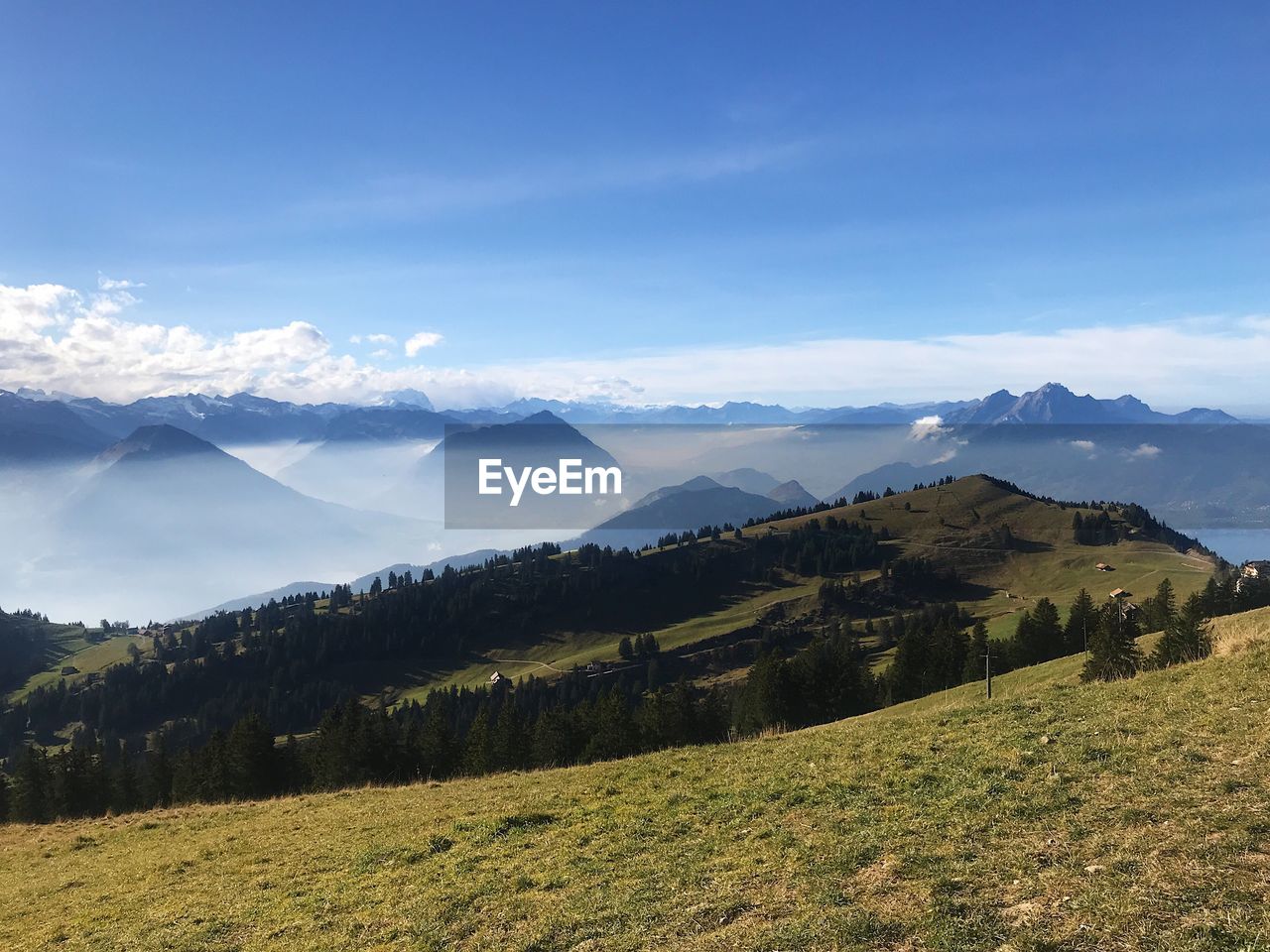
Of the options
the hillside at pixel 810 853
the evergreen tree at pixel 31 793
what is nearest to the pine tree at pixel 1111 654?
the hillside at pixel 810 853

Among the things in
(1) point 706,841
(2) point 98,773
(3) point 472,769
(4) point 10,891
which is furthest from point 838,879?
(2) point 98,773

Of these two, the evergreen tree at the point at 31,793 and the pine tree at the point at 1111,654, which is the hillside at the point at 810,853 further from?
the evergreen tree at the point at 31,793

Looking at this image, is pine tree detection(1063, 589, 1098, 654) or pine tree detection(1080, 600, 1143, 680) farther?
pine tree detection(1063, 589, 1098, 654)

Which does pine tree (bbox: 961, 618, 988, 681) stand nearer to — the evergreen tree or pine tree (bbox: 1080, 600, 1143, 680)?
pine tree (bbox: 1080, 600, 1143, 680)

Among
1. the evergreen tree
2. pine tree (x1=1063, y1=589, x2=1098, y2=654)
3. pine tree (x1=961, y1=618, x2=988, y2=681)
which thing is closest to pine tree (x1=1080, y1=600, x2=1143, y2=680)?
pine tree (x1=1063, y1=589, x2=1098, y2=654)

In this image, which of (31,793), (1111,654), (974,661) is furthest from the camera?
(974,661)

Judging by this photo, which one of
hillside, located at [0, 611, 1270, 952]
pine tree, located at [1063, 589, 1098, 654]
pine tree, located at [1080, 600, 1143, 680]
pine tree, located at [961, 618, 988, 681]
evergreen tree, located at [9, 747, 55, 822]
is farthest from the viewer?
pine tree, located at [1063, 589, 1098, 654]

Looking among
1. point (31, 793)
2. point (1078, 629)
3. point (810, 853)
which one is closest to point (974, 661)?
point (1078, 629)

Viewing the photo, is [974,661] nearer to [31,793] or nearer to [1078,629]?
[1078,629]

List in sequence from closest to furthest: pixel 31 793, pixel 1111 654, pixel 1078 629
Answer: pixel 1111 654 → pixel 31 793 → pixel 1078 629
